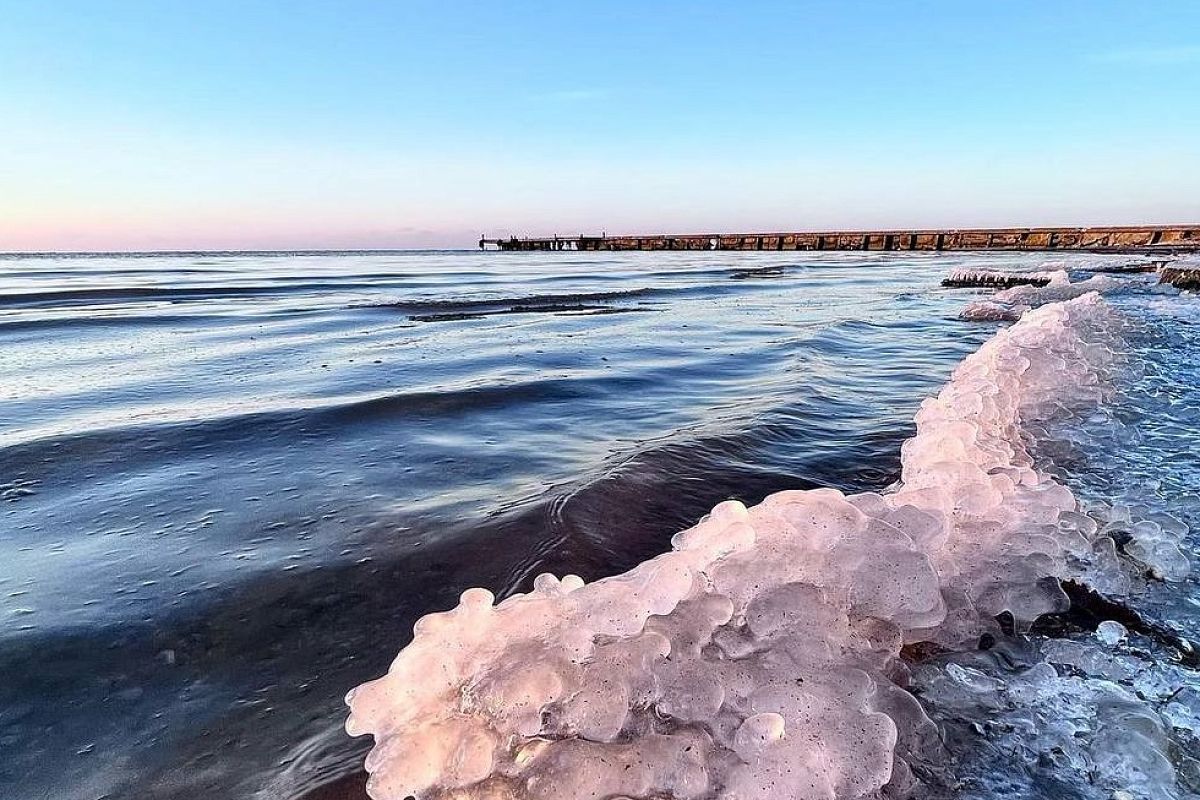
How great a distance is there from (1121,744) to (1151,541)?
1306mm

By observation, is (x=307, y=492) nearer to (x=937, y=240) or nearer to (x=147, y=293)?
(x=147, y=293)

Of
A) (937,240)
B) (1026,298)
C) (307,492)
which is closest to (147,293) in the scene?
(307,492)

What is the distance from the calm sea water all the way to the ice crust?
0.42 metres

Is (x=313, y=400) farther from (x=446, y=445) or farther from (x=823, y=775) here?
(x=823, y=775)

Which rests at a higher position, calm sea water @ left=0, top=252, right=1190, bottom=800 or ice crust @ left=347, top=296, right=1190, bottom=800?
ice crust @ left=347, top=296, right=1190, bottom=800

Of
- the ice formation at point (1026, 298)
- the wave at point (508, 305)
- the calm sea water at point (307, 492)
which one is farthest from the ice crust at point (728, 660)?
the ice formation at point (1026, 298)

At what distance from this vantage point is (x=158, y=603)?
2240 millimetres

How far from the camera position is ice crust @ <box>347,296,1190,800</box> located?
49.6 inches

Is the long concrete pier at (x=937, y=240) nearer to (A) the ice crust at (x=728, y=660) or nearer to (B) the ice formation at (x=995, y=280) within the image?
(B) the ice formation at (x=995, y=280)

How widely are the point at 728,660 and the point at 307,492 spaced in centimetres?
242

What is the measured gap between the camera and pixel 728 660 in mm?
1518

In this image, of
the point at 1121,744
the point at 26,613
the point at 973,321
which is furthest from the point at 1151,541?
the point at 973,321

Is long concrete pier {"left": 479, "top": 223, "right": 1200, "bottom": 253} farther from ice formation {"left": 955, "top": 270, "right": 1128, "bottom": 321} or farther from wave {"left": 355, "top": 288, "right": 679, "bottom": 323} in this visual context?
wave {"left": 355, "top": 288, "right": 679, "bottom": 323}

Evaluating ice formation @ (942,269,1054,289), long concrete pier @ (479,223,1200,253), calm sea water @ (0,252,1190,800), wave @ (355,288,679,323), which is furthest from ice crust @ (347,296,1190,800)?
long concrete pier @ (479,223,1200,253)
